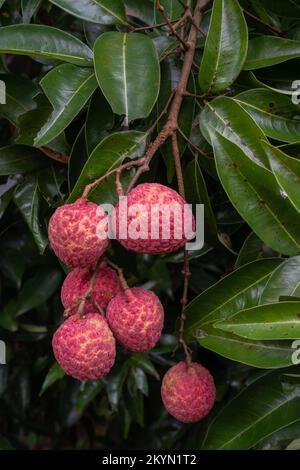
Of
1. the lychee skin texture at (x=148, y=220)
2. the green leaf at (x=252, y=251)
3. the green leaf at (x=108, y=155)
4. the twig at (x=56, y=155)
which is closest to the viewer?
the lychee skin texture at (x=148, y=220)

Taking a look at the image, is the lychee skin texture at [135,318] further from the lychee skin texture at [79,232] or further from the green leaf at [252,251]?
the green leaf at [252,251]

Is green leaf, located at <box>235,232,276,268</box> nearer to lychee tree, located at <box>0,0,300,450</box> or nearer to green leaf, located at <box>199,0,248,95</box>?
lychee tree, located at <box>0,0,300,450</box>

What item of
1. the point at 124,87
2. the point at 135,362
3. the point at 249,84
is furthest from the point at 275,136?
the point at 135,362

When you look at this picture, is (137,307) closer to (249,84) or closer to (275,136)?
(275,136)

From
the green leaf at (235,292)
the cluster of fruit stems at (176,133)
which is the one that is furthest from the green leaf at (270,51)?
the green leaf at (235,292)

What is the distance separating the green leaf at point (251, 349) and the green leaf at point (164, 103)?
0.28 meters

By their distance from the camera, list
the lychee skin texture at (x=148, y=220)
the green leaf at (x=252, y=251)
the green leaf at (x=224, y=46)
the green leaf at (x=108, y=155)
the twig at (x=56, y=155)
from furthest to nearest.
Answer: the twig at (x=56, y=155), the green leaf at (x=252, y=251), the green leaf at (x=224, y=46), the green leaf at (x=108, y=155), the lychee skin texture at (x=148, y=220)

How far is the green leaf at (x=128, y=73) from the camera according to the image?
985 millimetres

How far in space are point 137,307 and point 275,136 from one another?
0.37 meters

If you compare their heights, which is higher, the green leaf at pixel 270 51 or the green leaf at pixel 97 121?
the green leaf at pixel 270 51

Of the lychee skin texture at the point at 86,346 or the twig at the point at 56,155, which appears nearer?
the lychee skin texture at the point at 86,346

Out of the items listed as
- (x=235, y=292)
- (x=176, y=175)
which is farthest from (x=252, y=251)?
(x=176, y=175)

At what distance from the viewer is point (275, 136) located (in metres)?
1.08

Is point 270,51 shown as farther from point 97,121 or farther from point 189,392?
point 189,392
